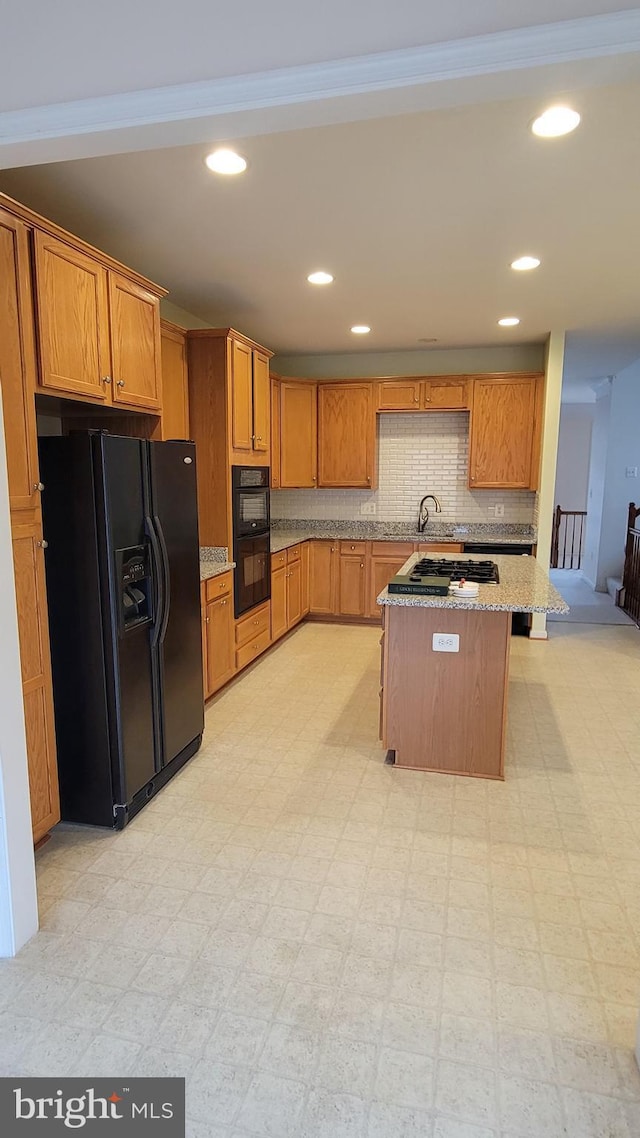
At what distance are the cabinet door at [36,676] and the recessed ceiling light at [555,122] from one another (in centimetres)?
228

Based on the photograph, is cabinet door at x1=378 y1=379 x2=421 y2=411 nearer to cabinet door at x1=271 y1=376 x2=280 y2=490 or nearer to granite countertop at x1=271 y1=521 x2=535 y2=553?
cabinet door at x1=271 y1=376 x2=280 y2=490

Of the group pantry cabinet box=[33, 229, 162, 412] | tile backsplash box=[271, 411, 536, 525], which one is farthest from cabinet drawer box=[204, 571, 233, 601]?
tile backsplash box=[271, 411, 536, 525]

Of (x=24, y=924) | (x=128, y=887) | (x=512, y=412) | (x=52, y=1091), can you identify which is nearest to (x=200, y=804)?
(x=128, y=887)

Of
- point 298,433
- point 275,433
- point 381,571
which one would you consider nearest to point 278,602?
point 381,571

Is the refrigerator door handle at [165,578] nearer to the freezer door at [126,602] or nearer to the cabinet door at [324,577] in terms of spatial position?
the freezer door at [126,602]

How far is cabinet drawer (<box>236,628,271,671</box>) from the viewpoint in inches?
172

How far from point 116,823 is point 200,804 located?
0.38m

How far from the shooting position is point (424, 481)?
20.4ft

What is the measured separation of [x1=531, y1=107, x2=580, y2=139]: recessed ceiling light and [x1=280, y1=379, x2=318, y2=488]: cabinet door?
3874mm

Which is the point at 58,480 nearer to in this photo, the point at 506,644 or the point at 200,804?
the point at 200,804

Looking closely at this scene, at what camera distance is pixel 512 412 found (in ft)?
18.5

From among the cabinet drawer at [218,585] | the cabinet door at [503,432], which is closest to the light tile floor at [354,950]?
the cabinet drawer at [218,585]

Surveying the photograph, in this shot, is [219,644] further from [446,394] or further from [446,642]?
[446,394]

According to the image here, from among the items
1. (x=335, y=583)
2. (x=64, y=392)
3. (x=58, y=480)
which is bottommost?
(x=335, y=583)
